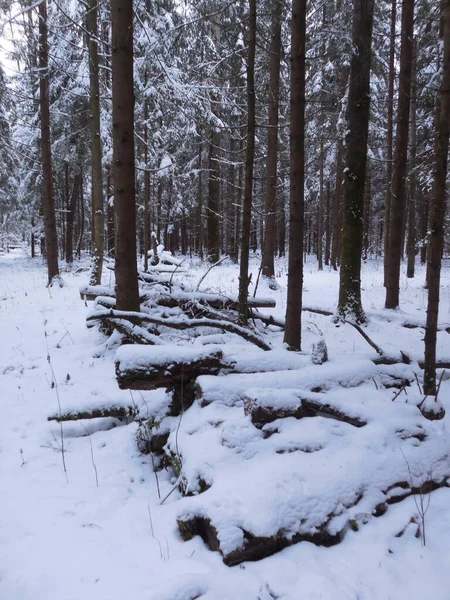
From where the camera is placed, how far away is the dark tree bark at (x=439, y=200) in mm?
3781

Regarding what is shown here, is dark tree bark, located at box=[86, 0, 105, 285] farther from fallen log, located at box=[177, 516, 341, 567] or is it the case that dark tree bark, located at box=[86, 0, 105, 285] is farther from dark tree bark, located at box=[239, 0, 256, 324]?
fallen log, located at box=[177, 516, 341, 567]

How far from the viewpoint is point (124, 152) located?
5.55 meters

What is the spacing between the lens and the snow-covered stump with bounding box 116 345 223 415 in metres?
3.65

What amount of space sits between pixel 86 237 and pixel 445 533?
49.3 m

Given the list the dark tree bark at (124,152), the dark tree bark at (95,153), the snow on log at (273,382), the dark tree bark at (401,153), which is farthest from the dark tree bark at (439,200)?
the dark tree bark at (95,153)

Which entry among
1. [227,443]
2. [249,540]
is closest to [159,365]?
[227,443]

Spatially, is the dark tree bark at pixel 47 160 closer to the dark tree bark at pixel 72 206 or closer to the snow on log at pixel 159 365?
the dark tree bark at pixel 72 206

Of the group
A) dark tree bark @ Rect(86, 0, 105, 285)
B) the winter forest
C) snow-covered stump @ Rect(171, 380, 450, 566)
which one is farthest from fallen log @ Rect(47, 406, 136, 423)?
dark tree bark @ Rect(86, 0, 105, 285)

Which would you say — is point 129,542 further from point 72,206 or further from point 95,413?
point 72,206

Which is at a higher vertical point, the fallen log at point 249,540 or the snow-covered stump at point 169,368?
the snow-covered stump at point 169,368

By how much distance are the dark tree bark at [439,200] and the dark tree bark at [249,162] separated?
2.79m

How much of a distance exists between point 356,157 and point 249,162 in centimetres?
275

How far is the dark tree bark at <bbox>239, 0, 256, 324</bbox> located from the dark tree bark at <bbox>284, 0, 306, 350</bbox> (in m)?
0.91

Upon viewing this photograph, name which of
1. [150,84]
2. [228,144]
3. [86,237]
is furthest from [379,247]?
[150,84]
